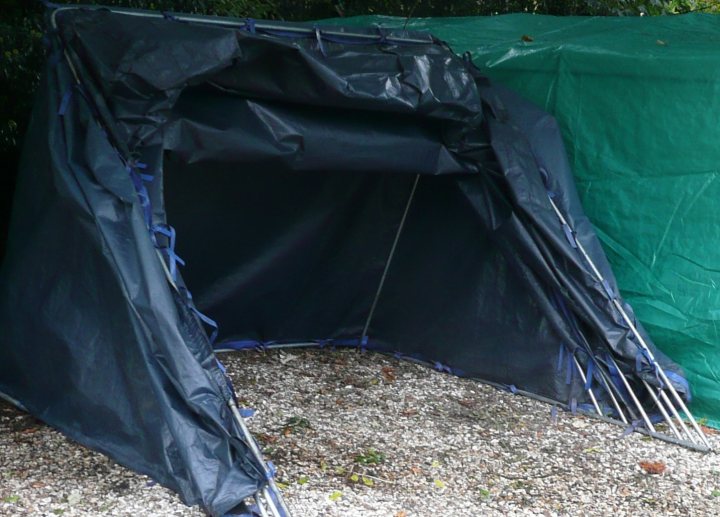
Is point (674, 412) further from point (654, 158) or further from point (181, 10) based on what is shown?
point (181, 10)

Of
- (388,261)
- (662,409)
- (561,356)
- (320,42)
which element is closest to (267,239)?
(388,261)

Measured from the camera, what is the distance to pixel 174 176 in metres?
4.93

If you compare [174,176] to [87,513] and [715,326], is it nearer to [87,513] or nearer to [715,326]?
[87,513]

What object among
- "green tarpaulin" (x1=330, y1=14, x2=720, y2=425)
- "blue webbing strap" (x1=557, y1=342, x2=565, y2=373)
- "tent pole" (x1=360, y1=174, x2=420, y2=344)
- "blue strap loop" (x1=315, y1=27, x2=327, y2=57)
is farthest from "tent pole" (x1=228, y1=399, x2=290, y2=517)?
"green tarpaulin" (x1=330, y1=14, x2=720, y2=425)

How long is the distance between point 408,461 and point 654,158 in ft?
6.13

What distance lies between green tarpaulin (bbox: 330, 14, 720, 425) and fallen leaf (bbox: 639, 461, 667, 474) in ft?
1.93

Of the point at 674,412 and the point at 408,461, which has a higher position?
the point at 674,412

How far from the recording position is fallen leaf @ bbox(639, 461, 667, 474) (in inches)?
165

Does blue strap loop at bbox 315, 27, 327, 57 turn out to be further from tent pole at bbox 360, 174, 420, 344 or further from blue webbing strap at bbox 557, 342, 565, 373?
blue webbing strap at bbox 557, 342, 565, 373

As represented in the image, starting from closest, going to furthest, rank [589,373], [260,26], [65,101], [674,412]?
[65,101] → [260,26] → [674,412] → [589,373]

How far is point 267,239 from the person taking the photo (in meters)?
5.33

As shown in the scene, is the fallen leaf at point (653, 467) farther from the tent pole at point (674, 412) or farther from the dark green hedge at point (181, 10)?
the dark green hedge at point (181, 10)

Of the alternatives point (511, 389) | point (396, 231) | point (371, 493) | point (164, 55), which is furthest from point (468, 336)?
point (164, 55)

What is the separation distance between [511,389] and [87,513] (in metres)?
2.29
